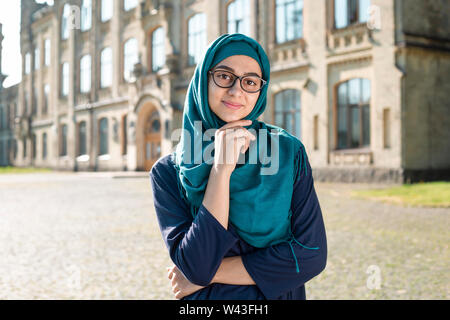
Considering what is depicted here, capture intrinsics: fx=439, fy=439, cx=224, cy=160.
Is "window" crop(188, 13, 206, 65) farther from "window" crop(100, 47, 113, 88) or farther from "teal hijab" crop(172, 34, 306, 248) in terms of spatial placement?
"teal hijab" crop(172, 34, 306, 248)

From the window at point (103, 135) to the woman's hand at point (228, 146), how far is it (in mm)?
29366

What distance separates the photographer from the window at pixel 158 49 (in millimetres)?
25781

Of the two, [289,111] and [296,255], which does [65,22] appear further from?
[296,255]

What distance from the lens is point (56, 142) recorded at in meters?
34.2

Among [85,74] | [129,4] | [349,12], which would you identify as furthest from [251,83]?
[85,74]

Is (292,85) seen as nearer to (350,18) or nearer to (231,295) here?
(350,18)

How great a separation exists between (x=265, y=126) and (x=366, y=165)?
585 inches

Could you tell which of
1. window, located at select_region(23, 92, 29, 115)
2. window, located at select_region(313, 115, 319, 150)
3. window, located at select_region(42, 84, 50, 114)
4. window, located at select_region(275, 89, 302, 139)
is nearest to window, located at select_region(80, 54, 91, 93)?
window, located at select_region(42, 84, 50, 114)

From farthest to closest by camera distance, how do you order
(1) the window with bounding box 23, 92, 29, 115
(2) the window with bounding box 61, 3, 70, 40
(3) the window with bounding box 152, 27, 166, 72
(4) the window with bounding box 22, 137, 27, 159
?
(1) the window with bounding box 23, 92, 29, 115 < (4) the window with bounding box 22, 137, 27, 159 < (2) the window with bounding box 61, 3, 70, 40 < (3) the window with bounding box 152, 27, 166, 72

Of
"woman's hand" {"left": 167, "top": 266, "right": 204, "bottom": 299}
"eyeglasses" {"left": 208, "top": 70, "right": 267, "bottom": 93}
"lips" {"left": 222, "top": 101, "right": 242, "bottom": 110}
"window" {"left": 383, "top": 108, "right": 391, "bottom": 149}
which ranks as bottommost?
"woman's hand" {"left": 167, "top": 266, "right": 204, "bottom": 299}

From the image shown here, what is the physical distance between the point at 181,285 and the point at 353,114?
15.8m

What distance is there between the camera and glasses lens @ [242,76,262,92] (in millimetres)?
1565

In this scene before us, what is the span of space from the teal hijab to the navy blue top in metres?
0.04
